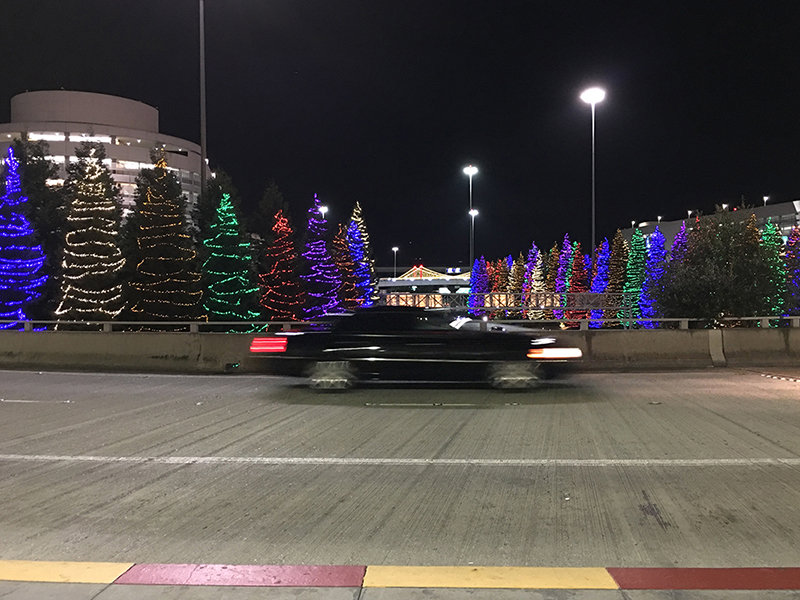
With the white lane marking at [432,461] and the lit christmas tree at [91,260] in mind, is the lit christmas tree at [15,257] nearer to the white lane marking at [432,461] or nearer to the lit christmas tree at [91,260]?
the lit christmas tree at [91,260]

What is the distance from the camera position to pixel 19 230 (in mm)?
34875

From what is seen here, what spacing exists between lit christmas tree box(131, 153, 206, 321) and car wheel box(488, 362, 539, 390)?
86.2ft

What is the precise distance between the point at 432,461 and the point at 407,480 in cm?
74

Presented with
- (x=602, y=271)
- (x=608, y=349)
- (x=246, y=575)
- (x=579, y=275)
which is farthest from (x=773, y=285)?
(x=579, y=275)

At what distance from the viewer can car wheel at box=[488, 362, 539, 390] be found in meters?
11.1

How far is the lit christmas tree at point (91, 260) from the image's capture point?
33875 millimetres

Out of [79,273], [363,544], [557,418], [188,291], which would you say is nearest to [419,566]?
[363,544]

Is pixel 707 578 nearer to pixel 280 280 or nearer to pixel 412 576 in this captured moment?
pixel 412 576

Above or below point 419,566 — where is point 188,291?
above

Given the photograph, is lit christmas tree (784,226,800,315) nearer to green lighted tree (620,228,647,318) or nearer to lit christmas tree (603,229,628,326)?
green lighted tree (620,228,647,318)

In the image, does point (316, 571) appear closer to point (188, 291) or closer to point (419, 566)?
point (419, 566)

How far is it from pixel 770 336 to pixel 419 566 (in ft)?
48.3

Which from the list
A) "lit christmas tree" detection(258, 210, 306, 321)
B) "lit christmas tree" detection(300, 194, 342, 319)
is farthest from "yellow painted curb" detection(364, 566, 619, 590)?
"lit christmas tree" detection(300, 194, 342, 319)

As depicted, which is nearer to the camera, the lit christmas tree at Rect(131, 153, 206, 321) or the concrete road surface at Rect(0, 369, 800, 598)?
the concrete road surface at Rect(0, 369, 800, 598)
